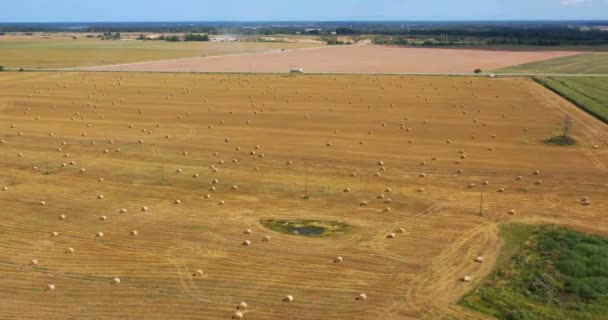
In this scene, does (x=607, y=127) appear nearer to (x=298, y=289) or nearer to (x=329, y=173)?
(x=329, y=173)

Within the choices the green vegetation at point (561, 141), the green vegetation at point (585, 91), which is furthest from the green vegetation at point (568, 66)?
the green vegetation at point (561, 141)

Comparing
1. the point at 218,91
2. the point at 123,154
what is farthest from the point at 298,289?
the point at 218,91

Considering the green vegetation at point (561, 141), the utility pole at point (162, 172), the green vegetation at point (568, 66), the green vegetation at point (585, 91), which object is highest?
the green vegetation at point (568, 66)

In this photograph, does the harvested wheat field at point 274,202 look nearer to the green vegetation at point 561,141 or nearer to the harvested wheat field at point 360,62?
the green vegetation at point 561,141

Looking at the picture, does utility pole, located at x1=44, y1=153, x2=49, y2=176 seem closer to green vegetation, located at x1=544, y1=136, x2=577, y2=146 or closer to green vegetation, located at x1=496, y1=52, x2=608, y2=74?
green vegetation, located at x1=544, y1=136, x2=577, y2=146

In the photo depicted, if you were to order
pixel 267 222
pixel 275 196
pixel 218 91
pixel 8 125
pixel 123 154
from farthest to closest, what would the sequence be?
pixel 218 91, pixel 8 125, pixel 123 154, pixel 275 196, pixel 267 222
